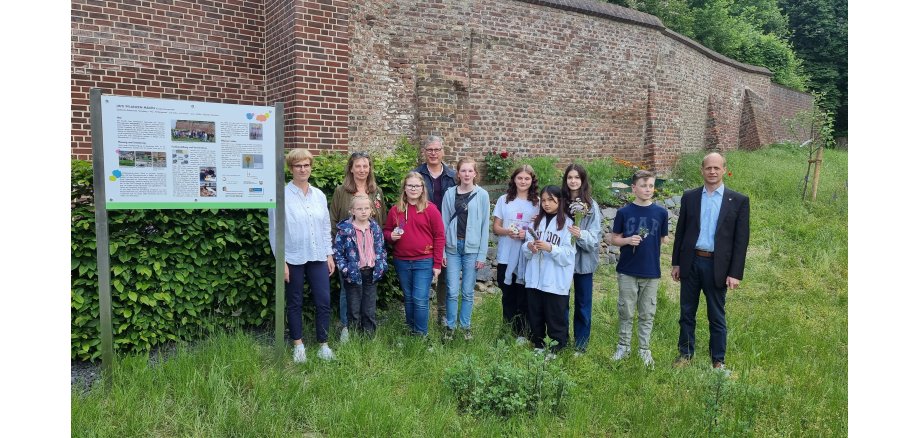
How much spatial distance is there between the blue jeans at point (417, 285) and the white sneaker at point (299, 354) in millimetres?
990

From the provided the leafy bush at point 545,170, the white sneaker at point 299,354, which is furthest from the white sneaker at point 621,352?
the leafy bush at point 545,170

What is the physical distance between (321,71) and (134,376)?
4.31 metres

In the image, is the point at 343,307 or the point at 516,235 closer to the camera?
the point at 516,235

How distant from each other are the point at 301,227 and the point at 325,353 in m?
0.99

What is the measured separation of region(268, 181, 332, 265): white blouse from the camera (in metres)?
4.22

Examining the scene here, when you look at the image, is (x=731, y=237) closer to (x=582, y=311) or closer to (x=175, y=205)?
(x=582, y=311)

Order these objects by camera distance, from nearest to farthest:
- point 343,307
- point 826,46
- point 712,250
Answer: point 712,250 → point 343,307 → point 826,46

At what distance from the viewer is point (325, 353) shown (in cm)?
427

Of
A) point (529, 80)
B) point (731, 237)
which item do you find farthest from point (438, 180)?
point (529, 80)

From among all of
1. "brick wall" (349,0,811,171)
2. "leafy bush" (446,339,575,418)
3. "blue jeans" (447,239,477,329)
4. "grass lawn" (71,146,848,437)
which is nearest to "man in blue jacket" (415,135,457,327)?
"blue jeans" (447,239,477,329)

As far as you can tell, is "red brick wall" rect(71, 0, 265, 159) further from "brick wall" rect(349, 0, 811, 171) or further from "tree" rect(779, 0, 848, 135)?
"tree" rect(779, 0, 848, 135)

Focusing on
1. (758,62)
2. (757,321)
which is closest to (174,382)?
(757,321)

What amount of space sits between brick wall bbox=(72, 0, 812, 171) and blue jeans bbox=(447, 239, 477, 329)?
2926 millimetres

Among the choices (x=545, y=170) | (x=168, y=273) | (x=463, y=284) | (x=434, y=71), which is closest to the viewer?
(x=168, y=273)
